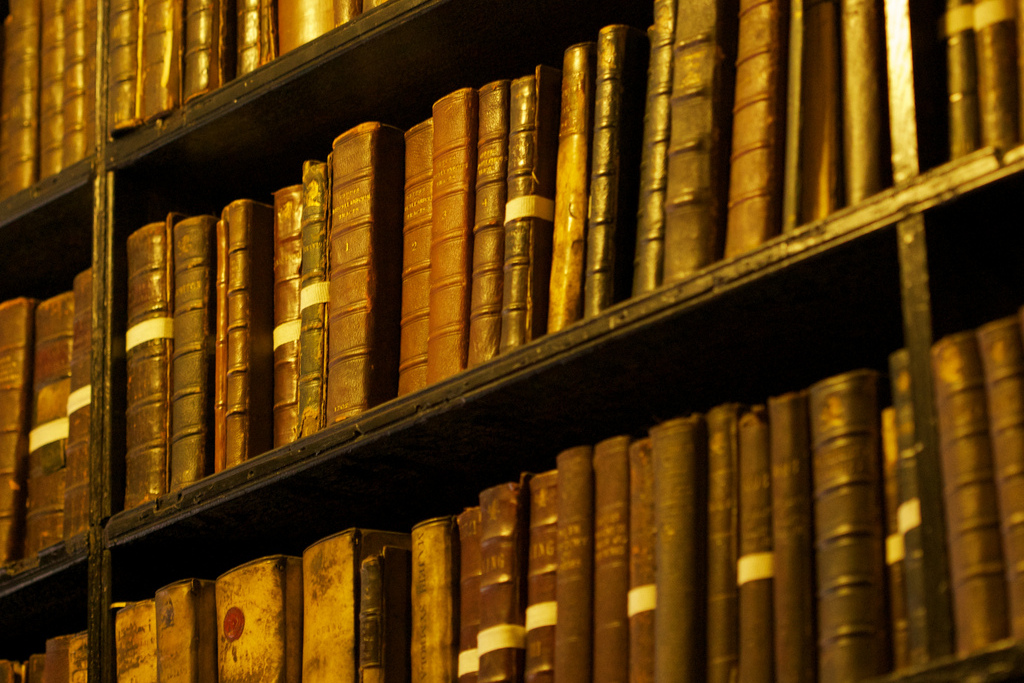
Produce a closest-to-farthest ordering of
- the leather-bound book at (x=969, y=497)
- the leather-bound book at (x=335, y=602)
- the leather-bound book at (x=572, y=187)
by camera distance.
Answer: the leather-bound book at (x=969, y=497)
the leather-bound book at (x=572, y=187)
the leather-bound book at (x=335, y=602)

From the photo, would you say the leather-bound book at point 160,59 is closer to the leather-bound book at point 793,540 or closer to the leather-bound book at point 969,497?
the leather-bound book at point 793,540

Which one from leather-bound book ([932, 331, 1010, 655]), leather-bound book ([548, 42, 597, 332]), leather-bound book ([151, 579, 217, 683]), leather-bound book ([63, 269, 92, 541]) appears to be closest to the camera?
leather-bound book ([932, 331, 1010, 655])

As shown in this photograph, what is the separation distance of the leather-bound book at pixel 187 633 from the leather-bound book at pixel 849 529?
787mm

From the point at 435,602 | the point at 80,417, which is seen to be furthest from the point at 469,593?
the point at 80,417

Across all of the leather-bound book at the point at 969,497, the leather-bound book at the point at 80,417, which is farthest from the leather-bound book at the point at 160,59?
the leather-bound book at the point at 969,497

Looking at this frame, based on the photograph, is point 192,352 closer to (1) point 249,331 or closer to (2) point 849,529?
(1) point 249,331

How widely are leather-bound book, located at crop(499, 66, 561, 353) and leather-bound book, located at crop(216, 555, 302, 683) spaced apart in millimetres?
409

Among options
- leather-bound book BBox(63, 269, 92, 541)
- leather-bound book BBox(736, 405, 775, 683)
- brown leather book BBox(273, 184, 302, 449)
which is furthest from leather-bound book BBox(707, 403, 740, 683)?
leather-bound book BBox(63, 269, 92, 541)

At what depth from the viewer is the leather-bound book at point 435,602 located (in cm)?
144

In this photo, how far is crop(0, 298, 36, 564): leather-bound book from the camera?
1893 mm

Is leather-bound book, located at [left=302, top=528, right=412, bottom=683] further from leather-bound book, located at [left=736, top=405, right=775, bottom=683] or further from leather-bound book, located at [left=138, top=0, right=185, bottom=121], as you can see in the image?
leather-bound book, located at [left=138, top=0, right=185, bottom=121]

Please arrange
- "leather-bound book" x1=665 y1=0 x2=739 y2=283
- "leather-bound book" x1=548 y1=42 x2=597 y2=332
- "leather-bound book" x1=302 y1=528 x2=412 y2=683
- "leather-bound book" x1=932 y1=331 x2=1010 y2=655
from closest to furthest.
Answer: "leather-bound book" x1=932 y1=331 x2=1010 y2=655
"leather-bound book" x1=665 y1=0 x2=739 y2=283
"leather-bound book" x1=548 y1=42 x2=597 y2=332
"leather-bound book" x1=302 y1=528 x2=412 y2=683

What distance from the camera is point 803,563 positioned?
1.15 meters

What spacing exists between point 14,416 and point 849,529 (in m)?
1.27
